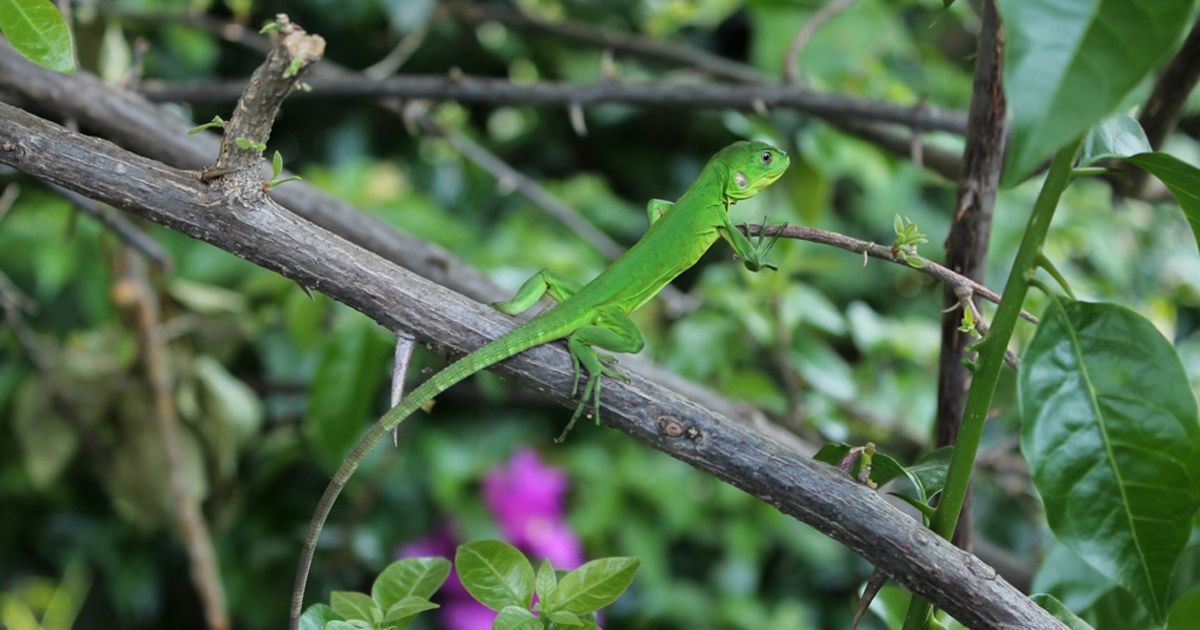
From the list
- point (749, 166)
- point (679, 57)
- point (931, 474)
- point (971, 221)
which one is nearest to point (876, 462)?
point (931, 474)

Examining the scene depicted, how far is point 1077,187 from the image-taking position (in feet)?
15.2

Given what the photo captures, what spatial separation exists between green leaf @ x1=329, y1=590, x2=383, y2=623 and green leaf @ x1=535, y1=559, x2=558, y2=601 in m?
0.17

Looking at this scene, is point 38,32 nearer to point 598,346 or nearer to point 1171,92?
point 598,346

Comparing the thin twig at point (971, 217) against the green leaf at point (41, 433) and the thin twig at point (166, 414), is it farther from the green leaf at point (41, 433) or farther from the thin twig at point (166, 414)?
the green leaf at point (41, 433)

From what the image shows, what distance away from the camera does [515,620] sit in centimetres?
109

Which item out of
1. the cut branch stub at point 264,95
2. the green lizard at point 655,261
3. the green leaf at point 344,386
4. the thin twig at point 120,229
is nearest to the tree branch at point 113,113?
the thin twig at point 120,229

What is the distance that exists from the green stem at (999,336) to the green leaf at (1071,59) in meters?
0.23

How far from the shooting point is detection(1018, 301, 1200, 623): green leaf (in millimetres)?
991

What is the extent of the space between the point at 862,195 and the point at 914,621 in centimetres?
396

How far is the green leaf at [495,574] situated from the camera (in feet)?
3.86

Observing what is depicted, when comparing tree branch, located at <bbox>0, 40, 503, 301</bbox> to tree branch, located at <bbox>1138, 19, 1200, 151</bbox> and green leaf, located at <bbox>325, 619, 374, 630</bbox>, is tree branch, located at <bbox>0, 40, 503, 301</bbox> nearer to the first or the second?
green leaf, located at <bbox>325, 619, 374, 630</bbox>

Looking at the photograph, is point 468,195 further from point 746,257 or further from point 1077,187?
point 746,257

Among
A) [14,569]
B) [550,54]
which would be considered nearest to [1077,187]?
[550,54]

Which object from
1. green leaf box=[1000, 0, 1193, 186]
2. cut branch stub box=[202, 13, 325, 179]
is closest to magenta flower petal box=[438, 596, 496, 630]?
cut branch stub box=[202, 13, 325, 179]
